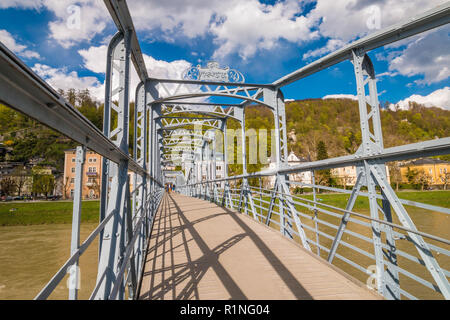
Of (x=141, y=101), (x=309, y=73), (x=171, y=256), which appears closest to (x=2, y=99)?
(x=171, y=256)

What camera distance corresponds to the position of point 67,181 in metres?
1.50

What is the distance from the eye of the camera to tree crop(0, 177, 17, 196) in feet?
2.02

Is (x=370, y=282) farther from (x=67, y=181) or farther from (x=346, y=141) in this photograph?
(x=346, y=141)

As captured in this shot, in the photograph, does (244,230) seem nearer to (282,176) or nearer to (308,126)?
(282,176)

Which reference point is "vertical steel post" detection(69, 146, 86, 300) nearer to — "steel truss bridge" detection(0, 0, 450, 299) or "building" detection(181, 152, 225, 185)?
"steel truss bridge" detection(0, 0, 450, 299)

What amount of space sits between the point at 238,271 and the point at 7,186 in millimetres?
2516

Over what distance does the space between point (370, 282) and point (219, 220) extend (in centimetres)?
386

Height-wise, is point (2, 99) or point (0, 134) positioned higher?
point (2, 99)

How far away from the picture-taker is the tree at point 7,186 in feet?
2.02

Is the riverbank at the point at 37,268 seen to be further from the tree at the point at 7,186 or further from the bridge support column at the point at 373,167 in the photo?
the bridge support column at the point at 373,167

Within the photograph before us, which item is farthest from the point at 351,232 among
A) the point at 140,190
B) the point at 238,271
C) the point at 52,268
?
the point at 52,268

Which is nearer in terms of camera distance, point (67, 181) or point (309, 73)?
point (67, 181)

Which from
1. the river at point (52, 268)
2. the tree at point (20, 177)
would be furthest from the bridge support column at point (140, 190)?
the river at point (52, 268)
